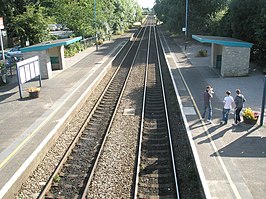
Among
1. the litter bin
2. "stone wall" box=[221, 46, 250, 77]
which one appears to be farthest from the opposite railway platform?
the litter bin

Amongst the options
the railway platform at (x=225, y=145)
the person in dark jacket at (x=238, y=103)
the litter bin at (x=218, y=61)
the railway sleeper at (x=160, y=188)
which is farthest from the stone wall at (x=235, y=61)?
the railway sleeper at (x=160, y=188)

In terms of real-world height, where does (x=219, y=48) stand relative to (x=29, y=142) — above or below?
above

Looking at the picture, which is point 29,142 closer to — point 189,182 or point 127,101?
point 189,182

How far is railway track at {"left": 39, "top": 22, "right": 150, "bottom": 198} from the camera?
360 inches

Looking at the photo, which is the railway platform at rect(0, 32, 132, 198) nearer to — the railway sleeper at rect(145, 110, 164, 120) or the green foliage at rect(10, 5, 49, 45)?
the railway sleeper at rect(145, 110, 164, 120)

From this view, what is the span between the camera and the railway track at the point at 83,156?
913 cm

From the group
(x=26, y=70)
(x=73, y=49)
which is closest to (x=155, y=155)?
(x=26, y=70)

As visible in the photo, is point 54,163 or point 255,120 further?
point 255,120

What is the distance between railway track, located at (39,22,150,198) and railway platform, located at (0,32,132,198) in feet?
3.04

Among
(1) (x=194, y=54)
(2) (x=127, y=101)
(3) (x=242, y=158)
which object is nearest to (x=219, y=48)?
(1) (x=194, y=54)

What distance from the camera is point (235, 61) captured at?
22000mm

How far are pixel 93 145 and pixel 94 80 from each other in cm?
1018

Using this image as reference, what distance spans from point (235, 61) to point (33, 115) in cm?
1422

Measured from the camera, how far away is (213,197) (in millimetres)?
8078
